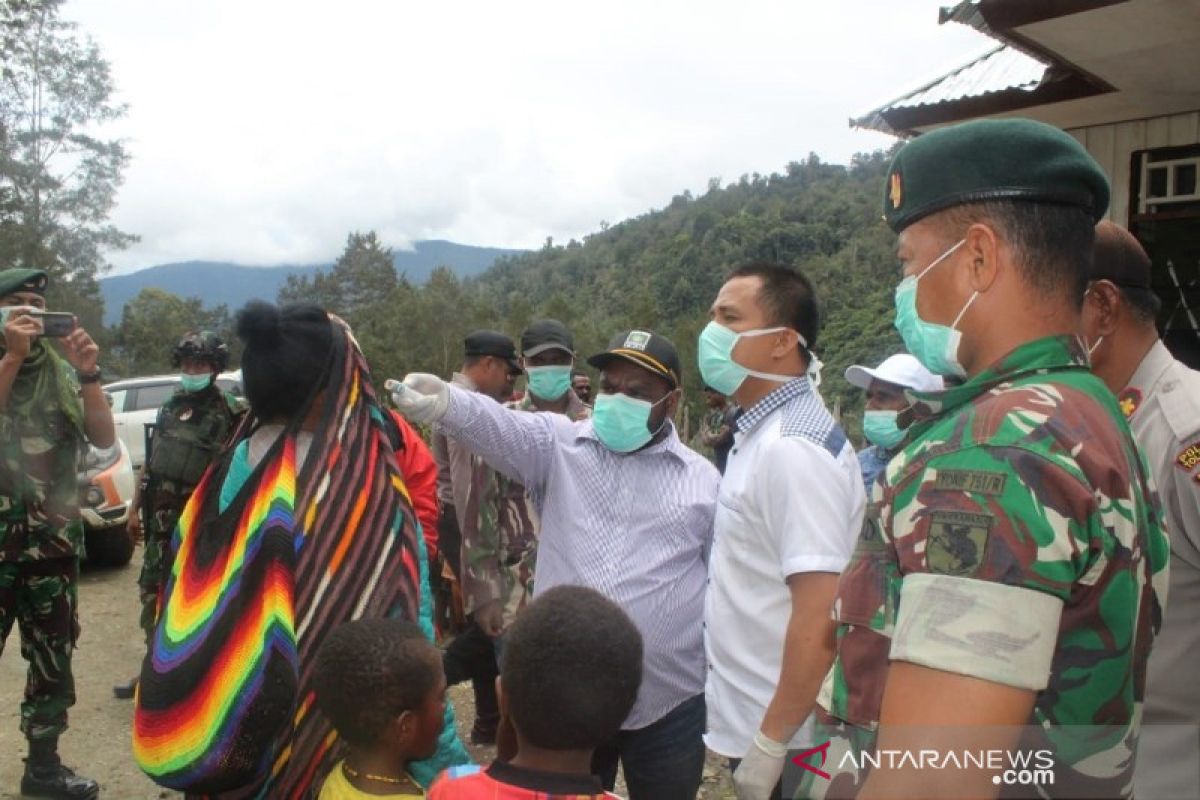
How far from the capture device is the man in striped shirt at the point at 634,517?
101 inches

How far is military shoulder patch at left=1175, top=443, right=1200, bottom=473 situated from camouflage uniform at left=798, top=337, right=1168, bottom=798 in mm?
800

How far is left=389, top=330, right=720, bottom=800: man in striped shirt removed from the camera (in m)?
2.57

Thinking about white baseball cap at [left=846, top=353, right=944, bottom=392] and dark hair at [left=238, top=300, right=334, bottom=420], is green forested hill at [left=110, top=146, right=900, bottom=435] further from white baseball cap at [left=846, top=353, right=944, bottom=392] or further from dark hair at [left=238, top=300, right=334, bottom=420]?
dark hair at [left=238, top=300, right=334, bottom=420]

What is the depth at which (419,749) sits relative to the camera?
204 centimetres

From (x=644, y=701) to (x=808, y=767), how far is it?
1190mm

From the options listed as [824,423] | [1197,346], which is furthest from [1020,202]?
A: [1197,346]

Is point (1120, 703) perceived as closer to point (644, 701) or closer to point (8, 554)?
point (644, 701)

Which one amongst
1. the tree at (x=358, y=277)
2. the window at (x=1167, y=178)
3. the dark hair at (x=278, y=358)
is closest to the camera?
the dark hair at (x=278, y=358)

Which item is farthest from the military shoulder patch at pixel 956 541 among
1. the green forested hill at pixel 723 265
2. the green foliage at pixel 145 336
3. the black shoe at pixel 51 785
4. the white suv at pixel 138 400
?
the green foliage at pixel 145 336

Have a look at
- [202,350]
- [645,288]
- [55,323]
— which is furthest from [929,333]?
[645,288]

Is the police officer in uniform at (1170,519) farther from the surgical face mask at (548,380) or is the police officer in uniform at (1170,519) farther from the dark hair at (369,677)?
the surgical face mask at (548,380)

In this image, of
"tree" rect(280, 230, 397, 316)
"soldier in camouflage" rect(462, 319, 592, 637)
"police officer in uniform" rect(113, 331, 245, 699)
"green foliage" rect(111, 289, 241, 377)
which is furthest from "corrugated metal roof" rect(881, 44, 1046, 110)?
"tree" rect(280, 230, 397, 316)

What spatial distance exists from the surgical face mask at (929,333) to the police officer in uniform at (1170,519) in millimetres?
699

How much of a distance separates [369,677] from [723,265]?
57.6 m
